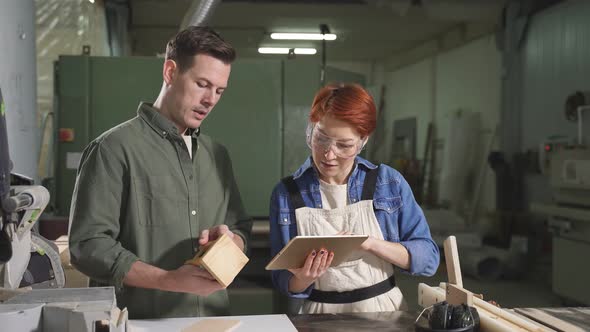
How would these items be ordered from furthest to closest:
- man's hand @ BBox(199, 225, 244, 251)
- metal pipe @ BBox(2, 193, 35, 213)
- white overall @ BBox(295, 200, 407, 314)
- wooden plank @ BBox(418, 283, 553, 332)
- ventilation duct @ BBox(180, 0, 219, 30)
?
ventilation duct @ BBox(180, 0, 219, 30), white overall @ BBox(295, 200, 407, 314), man's hand @ BBox(199, 225, 244, 251), wooden plank @ BBox(418, 283, 553, 332), metal pipe @ BBox(2, 193, 35, 213)

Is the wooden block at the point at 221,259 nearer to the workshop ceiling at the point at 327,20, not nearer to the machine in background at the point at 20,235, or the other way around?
the machine in background at the point at 20,235

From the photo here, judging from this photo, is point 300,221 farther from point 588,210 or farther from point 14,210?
point 588,210

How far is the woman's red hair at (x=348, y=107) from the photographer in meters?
1.84

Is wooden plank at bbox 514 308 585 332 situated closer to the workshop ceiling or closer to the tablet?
the tablet

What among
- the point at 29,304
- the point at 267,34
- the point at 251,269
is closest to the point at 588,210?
the point at 251,269

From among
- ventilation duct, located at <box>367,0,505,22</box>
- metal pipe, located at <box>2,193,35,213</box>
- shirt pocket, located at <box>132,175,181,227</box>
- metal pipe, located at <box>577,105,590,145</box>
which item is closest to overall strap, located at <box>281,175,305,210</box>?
shirt pocket, located at <box>132,175,181,227</box>

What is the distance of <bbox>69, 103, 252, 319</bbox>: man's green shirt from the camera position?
160 centimetres

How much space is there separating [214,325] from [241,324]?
0.08m

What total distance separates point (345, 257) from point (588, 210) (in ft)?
11.6

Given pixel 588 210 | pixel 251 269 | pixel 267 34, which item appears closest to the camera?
pixel 251 269

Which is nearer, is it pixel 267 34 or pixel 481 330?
pixel 481 330

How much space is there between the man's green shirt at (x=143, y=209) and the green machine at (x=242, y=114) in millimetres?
1830

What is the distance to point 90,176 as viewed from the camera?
5.36 feet

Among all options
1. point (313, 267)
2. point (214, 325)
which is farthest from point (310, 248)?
point (214, 325)
